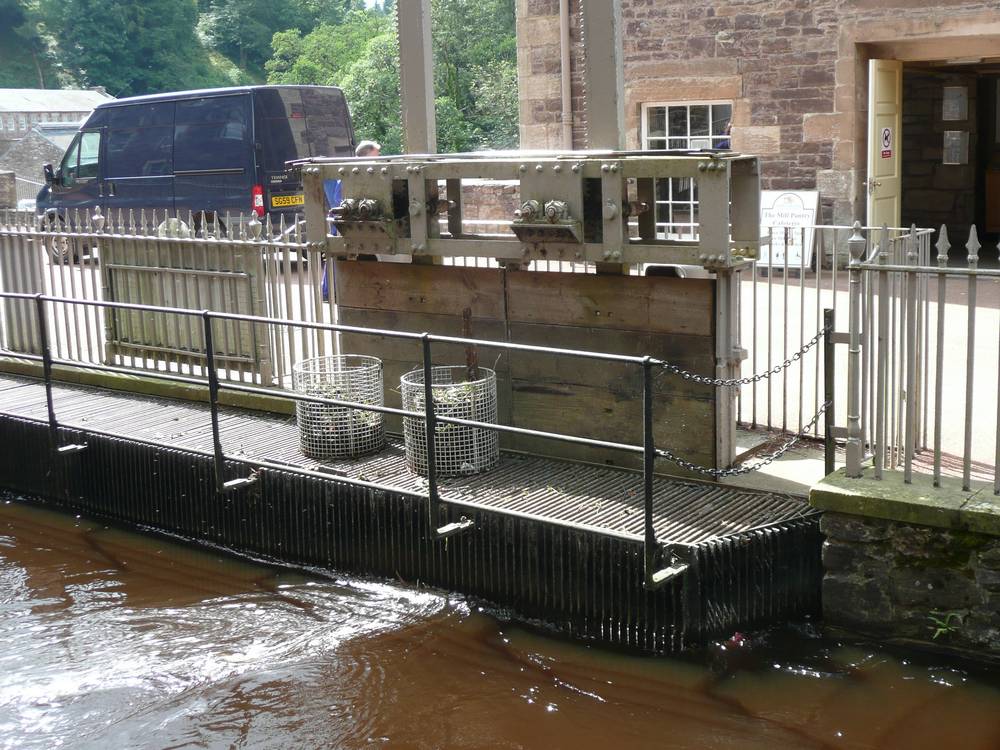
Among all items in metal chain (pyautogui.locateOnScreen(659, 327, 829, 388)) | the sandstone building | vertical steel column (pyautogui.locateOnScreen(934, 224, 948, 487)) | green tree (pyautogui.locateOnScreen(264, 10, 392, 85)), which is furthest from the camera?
green tree (pyautogui.locateOnScreen(264, 10, 392, 85))

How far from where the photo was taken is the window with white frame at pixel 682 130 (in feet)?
48.5

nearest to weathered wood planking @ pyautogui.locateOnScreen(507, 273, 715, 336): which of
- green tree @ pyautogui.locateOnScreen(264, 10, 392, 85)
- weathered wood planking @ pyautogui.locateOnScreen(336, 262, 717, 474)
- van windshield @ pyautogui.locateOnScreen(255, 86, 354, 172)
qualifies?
weathered wood planking @ pyautogui.locateOnScreen(336, 262, 717, 474)

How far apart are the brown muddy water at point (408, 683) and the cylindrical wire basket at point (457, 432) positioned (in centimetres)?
73

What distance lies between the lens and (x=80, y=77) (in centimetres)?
7331

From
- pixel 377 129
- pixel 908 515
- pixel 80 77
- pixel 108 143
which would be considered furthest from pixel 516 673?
pixel 80 77

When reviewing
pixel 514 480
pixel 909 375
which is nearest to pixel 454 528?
pixel 514 480

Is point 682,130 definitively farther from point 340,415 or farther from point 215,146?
point 340,415

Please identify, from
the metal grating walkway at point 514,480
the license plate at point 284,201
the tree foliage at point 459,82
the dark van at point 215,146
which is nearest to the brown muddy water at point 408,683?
the metal grating walkway at point 514,480

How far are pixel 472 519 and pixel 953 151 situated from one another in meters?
13.1

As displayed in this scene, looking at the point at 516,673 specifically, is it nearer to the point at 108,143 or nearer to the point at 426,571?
the point at 426,571

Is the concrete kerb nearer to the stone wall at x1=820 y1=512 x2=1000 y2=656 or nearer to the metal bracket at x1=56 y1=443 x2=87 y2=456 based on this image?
the stone wall at x1=820 y1=512 x2=1000 y2=656

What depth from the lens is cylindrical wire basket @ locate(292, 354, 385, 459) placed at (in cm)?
702

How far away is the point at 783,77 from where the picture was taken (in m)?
13.9

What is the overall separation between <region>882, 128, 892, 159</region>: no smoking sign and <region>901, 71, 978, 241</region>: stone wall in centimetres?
283
